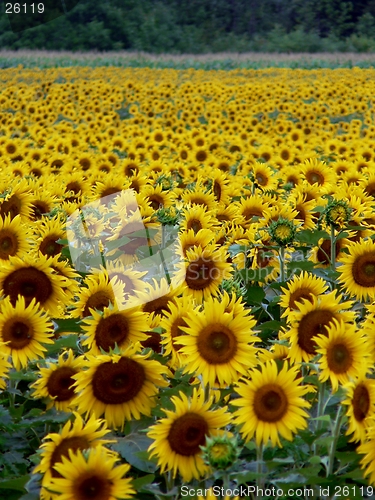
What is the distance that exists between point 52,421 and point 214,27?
5406 cm

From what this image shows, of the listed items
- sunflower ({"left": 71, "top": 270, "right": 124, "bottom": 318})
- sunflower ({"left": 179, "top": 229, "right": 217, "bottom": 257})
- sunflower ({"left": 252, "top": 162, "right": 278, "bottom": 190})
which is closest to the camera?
sunflower ({"left": 71, "top": 270, "right": 124, "bottom": 318})

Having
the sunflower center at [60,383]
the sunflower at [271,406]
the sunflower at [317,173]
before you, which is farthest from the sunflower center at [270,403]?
the sunflower at [317,173]

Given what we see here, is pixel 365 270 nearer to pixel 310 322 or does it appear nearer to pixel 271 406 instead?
pixel 310 322

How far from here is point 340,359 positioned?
8.09ft

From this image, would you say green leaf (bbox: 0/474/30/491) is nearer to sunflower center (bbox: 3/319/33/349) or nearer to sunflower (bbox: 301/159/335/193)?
sunflower center (bbox: 3/319/33/349)

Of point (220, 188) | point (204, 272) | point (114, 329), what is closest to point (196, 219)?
point (204, 272)

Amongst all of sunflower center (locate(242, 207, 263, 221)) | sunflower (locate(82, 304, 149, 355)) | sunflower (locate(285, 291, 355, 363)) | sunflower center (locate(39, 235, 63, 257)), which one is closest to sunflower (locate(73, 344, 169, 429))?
sunflower (locate(82, 304, 149, 355))

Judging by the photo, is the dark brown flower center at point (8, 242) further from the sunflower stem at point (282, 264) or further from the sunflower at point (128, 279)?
the sunflower stem at point (282, 264)

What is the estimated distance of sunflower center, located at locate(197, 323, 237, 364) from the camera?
8.48ft

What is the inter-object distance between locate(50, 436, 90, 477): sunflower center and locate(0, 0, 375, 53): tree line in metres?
40.0

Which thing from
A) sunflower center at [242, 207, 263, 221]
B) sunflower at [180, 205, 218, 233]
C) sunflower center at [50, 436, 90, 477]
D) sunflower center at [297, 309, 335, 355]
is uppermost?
sunflower at [180, 205, 218, 233]

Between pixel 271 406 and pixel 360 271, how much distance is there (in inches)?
55.2

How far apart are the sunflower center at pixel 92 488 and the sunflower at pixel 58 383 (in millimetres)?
559

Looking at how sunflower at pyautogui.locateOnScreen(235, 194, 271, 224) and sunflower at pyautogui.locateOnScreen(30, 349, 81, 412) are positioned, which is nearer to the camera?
sunflower at pyautogui.locateOnScreen(30, 349, 81, 412)
